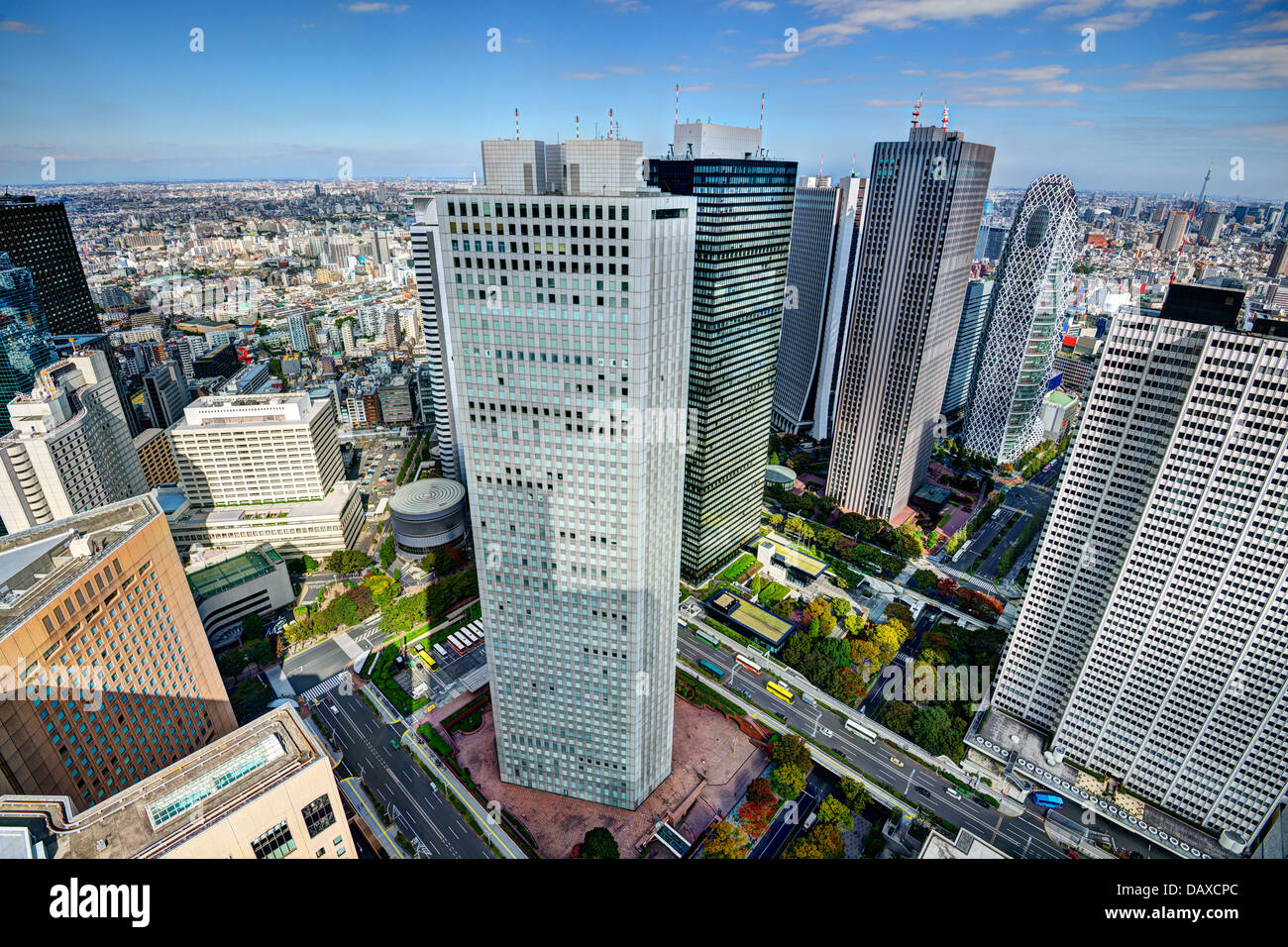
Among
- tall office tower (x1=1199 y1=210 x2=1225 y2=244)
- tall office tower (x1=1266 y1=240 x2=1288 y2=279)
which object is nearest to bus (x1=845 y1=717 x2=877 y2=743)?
tall office tower (x1=1266 y1=240 x2=1288 y2=279)

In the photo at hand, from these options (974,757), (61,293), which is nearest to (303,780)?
(974,757)

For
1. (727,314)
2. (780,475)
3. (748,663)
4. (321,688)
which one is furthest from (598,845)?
(780,475)

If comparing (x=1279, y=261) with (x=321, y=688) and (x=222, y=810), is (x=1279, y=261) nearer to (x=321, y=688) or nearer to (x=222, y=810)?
(x=222, y=810)

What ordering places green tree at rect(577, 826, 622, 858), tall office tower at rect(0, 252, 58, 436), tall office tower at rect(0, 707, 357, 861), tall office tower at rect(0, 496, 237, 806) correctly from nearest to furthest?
tall office tower at rect(0, 707, 357, 861) < tall office tower at rect(0, 496, 237, 806) < green tree at rect(577, 826, 622, 858) < tall office tower at rect(0, 252, 58, 436)

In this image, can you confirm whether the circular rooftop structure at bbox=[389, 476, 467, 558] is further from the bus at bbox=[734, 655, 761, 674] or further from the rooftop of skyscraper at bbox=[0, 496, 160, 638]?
the bus at bbox=[734, 655, 761, 674]
